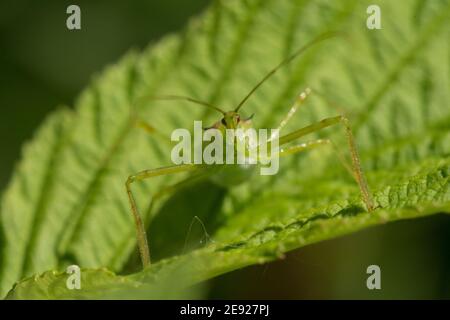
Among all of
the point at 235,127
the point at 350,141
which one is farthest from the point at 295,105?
the point at 350,141

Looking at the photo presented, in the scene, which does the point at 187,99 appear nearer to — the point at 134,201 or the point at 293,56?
the point at 293,56

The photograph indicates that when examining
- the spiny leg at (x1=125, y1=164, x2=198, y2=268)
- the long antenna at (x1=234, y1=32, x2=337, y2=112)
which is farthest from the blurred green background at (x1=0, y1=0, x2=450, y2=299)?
the long antenna at (x1=234, y1=32, x2=337, y2=112)

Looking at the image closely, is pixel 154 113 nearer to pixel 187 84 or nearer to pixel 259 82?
pixel 187 84

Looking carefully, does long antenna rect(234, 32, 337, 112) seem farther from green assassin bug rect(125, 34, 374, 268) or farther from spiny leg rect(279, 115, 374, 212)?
spiny leg rect(279, 115, 374, 212)

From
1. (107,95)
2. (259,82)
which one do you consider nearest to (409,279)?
(259,82)

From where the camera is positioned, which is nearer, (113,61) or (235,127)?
(235,127)
